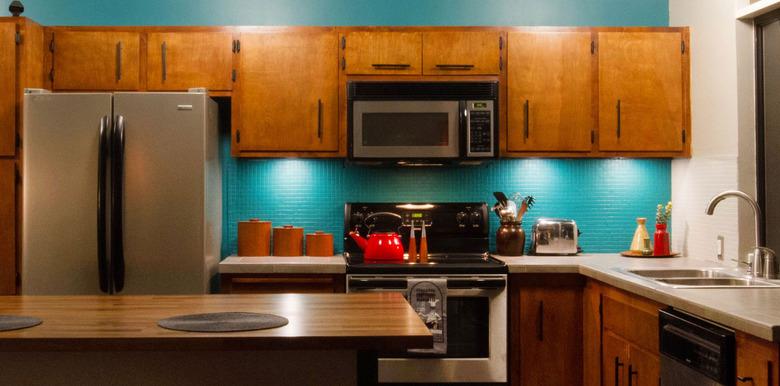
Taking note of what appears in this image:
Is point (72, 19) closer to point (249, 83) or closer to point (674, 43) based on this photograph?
point (249, 83)

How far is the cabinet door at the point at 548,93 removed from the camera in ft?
13.3

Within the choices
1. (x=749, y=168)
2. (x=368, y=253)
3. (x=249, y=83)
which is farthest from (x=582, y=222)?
(x=249, y=83)

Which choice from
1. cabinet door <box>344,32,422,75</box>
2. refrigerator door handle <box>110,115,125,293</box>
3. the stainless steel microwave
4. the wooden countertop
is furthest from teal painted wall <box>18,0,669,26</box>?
the wooden countertop

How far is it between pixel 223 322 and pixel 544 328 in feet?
6.99

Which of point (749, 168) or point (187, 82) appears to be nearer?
point (749, 168)

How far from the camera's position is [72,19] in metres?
4.38

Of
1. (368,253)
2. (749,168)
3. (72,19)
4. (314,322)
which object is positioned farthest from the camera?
(72,19)

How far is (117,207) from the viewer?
3619 millimetres

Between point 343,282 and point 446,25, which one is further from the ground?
point 446,25

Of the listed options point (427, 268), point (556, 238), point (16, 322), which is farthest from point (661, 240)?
point (16, 322)

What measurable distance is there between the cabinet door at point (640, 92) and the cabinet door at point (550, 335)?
2.99 feet

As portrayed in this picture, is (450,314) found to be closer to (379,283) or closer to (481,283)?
(481,283)

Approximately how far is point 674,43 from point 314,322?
116 inches

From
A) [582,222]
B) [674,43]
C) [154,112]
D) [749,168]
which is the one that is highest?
[674,43]
